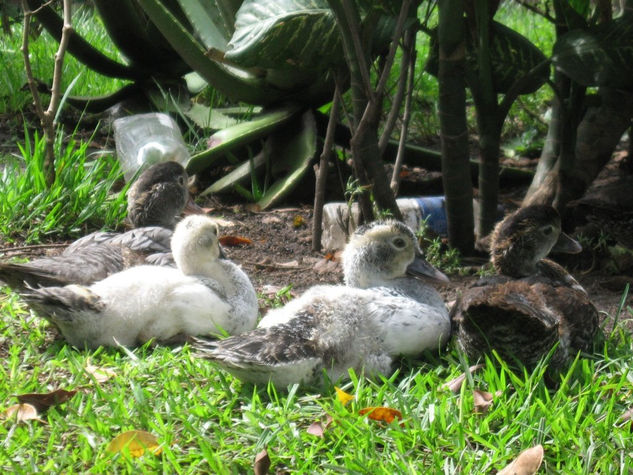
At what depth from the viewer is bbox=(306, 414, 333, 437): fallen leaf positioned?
10.9 ft

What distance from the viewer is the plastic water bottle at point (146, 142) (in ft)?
22.5

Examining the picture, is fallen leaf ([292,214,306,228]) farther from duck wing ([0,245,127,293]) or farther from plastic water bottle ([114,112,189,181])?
duck wing ([0,245,127,293])

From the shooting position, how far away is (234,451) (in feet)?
10.7

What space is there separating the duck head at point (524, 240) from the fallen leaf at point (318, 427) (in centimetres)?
161

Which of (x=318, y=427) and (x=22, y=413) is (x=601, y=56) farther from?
(x=22, y=413)

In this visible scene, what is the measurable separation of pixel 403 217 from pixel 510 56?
1210mm

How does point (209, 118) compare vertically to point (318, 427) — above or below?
above

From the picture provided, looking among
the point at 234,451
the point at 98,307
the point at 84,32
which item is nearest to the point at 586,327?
the point at 234,451

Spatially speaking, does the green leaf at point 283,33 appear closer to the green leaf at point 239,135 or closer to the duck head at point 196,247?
the duck head at point 196,247

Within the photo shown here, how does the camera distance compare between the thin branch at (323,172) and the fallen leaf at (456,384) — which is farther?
the thin branch at (323,172)

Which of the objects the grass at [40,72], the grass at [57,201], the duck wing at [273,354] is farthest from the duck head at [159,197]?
the grass at [40,72]

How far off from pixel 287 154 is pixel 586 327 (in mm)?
3346

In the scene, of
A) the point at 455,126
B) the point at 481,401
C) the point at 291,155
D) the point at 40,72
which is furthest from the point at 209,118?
the point at 481,401

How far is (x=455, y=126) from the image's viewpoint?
17.0 feet
